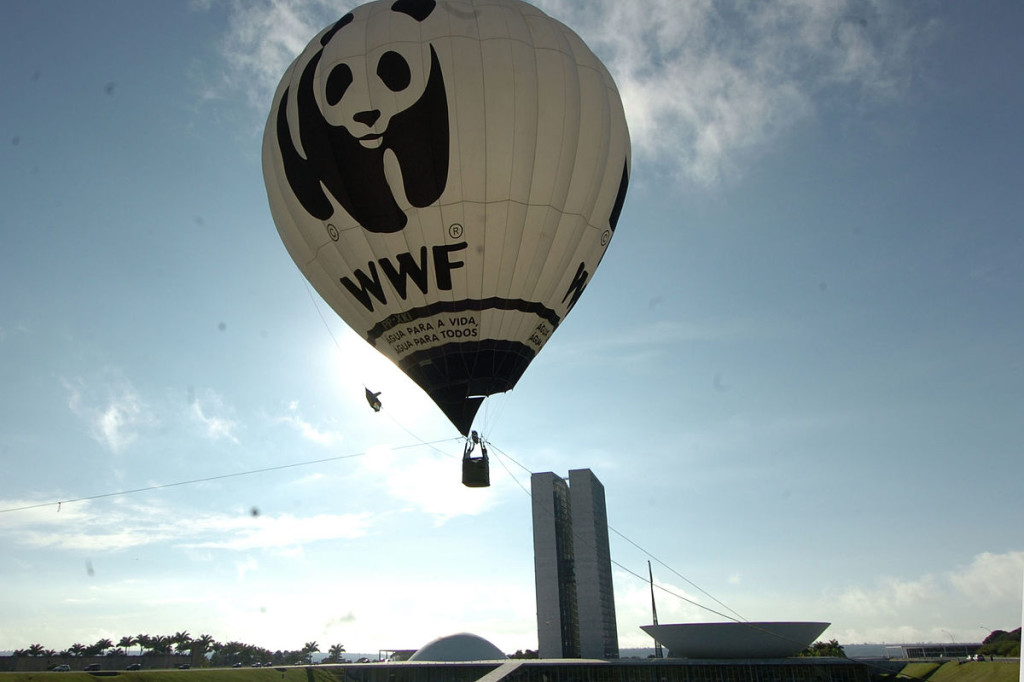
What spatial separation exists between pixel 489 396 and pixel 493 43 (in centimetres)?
924

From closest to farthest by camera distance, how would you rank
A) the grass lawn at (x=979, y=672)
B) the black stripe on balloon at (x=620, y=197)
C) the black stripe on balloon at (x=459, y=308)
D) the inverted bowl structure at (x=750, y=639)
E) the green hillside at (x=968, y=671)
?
the black stripe on balloon at (x=459, y=308) → the black stripe on balloon at (x=620, y=197) → the grass lawn at (x=979, y=672) → the green hillside at (x=968, y=671) → the inverted bowl structure at (x=750, y=639)

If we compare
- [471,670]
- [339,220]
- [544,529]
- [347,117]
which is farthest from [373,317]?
[544,529]

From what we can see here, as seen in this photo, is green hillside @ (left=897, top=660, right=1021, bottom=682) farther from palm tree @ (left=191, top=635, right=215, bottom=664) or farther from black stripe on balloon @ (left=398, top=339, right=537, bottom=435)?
palm tree @ (left=191, top=635, right=215, bottom=664)

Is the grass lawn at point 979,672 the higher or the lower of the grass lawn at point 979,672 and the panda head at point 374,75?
the lower

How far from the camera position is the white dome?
8000cm

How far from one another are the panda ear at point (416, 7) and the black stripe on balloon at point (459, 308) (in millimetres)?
7340

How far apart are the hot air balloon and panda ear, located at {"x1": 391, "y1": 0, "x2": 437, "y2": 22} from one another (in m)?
0.05

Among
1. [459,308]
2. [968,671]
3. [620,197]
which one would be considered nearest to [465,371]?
[459,308]

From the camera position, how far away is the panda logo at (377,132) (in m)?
15.8

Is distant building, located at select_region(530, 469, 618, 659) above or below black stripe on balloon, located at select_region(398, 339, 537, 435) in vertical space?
below

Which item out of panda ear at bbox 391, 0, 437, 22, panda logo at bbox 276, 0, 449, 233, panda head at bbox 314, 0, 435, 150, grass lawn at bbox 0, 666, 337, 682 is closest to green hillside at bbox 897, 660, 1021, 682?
panda logo at bbox 276, 0, 449, 233

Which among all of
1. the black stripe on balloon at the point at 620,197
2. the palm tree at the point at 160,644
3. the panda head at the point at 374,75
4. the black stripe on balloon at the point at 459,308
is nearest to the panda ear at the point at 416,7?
the panda head at the point at 374,75

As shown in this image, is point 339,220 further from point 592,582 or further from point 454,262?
point 592,582

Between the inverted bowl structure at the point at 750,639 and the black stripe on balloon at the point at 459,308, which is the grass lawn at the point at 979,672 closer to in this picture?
the inverted bowl structure at the point at 750,639
